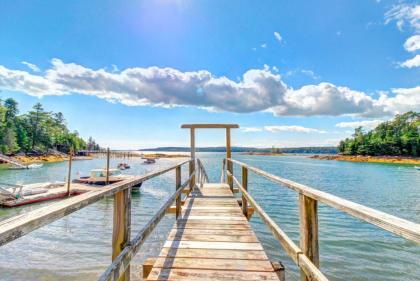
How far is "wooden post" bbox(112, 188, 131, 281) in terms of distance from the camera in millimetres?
1695

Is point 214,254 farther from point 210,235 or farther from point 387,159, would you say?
point 387,159

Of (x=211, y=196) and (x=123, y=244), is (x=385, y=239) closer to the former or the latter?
(x=211, y=196)

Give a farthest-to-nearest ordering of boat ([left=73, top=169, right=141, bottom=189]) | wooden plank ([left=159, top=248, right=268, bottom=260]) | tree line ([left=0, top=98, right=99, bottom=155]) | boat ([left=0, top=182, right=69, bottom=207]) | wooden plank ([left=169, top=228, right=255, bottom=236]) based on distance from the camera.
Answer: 1. tree line ([left=0, top=98, right=99, bottom=155])
2. boat ([left=73, top=169, right=141, bottom=189])
3. boat ([left=0, top=182, right=69, bottom=207])
4. wooden plank ([left=169, top=228, right=255, bottom=236])
5. wooden plank ([left=159, top=248, right=268, bottom=260])

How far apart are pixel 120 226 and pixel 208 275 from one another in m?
1.05

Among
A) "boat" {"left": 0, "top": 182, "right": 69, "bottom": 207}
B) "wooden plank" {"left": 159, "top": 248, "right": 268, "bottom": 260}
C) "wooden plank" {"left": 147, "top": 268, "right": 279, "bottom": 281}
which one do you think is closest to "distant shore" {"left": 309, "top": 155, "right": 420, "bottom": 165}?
"boat" {"left": 0, "top": 182, "right": 69, "bottom": 207}

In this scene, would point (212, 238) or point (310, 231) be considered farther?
point (212, 238)

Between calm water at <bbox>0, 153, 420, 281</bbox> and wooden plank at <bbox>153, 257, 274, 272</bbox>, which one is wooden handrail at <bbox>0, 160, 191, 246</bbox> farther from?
calm water at <bbox>0, 153, 420, 281</bbox>

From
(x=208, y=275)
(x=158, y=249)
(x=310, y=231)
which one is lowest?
(x=158, y=249)

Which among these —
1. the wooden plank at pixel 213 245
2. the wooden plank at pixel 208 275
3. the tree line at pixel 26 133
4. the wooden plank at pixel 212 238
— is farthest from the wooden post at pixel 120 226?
the tree line at pixel 26 133

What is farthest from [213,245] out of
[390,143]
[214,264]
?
[390,143]

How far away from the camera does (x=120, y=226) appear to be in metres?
1.72

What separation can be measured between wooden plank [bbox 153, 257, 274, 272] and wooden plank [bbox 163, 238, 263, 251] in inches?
Result: 12.3

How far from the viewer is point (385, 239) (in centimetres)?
809

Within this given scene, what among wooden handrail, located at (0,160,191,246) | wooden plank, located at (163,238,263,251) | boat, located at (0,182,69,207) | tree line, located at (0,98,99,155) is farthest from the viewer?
tree line, located at (0,98,99,155)
